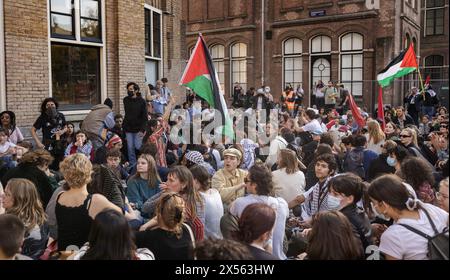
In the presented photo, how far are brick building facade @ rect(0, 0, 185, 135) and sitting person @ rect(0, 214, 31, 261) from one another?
7321 millimetres

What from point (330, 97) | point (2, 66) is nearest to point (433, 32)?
point (330, 97)

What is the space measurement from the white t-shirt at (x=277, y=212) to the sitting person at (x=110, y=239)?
1.43 m

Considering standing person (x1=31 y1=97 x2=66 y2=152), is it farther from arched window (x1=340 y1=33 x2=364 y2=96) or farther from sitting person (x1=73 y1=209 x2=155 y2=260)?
arched window (x1=340 y1=33 x2=364 y2=96)

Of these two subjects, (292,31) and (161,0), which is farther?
(292,31)

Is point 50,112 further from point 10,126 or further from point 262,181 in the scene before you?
point 262,181

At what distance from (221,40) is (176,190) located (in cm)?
2542

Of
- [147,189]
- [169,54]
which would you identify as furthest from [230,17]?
[147,189]

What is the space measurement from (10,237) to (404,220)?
8.47ft

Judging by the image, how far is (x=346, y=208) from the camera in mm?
3867

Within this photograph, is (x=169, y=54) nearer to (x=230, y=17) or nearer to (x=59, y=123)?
(x=59, y=123)

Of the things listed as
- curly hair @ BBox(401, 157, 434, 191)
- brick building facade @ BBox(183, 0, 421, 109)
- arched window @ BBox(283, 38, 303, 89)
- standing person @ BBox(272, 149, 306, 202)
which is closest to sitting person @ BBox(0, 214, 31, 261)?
standing person @ BBox(272, 149, 306, 202)

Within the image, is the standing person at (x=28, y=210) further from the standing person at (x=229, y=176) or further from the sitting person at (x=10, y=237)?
the standing person at (x=229, y=176)

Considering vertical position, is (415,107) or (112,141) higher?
(415,107)

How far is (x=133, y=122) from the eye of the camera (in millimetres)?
9062
